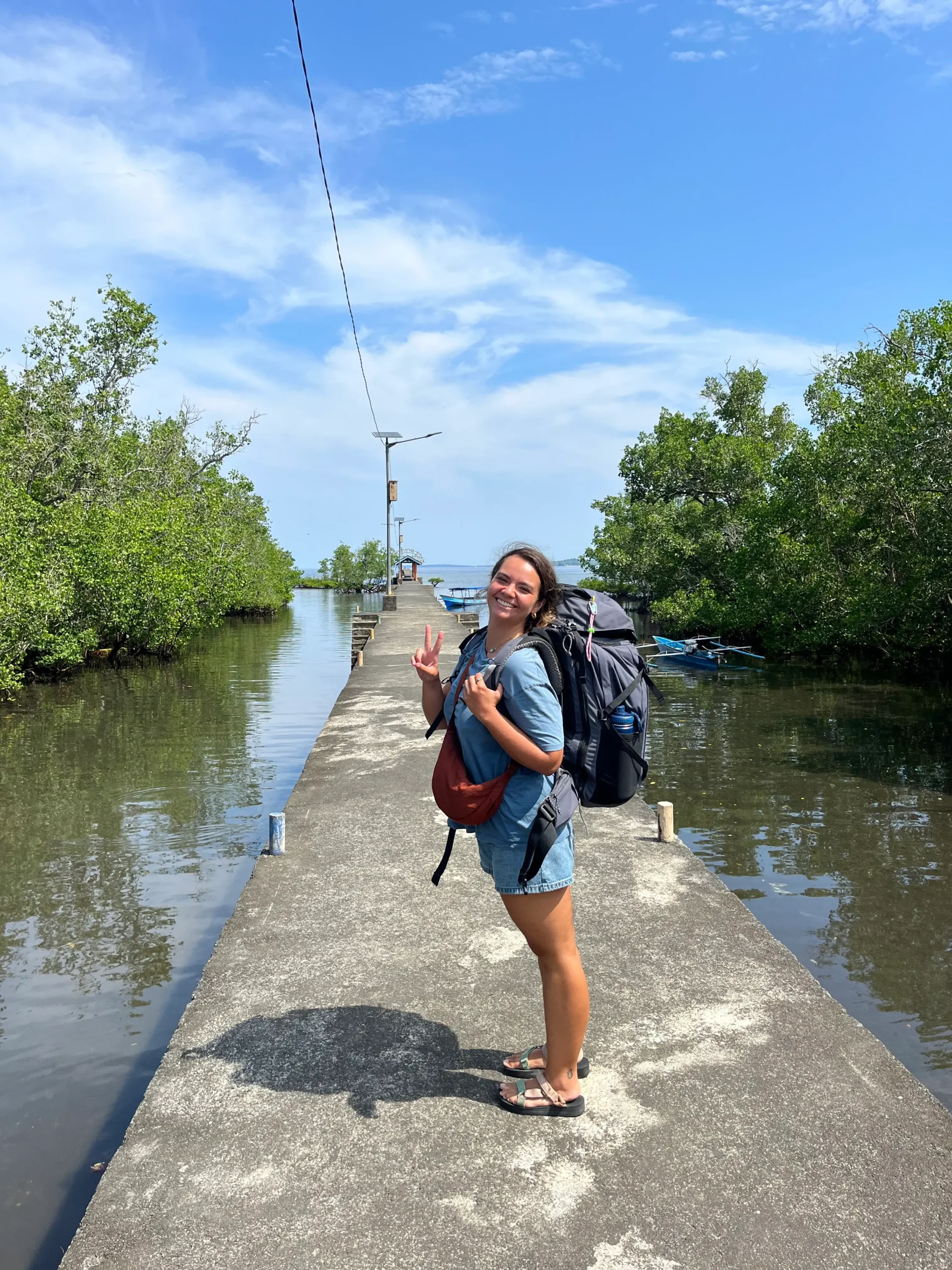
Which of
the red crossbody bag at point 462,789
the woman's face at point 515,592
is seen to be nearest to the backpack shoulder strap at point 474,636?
the woman's face at point 515,592

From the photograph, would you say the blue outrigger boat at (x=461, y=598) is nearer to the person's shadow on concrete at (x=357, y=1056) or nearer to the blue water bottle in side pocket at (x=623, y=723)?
the blue water bottle in side pocket at (x=623, y=723)

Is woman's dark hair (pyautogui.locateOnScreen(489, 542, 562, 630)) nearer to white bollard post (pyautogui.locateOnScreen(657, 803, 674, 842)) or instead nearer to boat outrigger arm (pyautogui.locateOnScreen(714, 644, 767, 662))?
white bollard post (pyautogui.locateOnScreen(657, 803, 674, 842))

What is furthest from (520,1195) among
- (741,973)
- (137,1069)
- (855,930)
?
(855,930)

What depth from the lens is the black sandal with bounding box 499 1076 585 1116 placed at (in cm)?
341

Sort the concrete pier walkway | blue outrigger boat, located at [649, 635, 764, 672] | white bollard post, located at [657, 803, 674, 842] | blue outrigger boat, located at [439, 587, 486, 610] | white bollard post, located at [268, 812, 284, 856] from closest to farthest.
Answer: the concrete pier walkway
blue outrigger boat, located at [439, 587, 486, 610]
white bollard post, located at [268, 812, 284, 856]
white bollard post, located at [657, 803, 674, 842]
blue outrigger boat, located at [649, 635, 764, 672]

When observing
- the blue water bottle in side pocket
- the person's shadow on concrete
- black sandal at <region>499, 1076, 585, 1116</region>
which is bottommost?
the person's shadow on concrete

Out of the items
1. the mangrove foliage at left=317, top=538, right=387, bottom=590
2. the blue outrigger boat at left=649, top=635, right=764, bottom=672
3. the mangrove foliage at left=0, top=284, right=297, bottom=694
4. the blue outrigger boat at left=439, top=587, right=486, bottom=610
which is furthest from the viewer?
the mangrove foliage at left=317, top=538, right=387, bottom=590

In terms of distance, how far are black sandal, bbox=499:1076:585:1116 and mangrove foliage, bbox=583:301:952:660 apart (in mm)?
17502

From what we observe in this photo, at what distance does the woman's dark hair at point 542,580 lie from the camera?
10.9 feet

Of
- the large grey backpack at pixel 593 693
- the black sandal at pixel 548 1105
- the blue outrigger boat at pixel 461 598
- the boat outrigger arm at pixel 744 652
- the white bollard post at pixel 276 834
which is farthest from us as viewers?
the boat outrigger arm at pixel 744 652

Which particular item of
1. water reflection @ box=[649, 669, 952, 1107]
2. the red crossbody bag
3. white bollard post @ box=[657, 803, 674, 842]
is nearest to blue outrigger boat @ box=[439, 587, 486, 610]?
the red crossbody bag

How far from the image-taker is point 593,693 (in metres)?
3.28

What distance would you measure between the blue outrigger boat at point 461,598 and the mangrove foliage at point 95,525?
8670 millimetres

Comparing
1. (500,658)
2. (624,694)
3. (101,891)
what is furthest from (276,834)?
(624,694)
